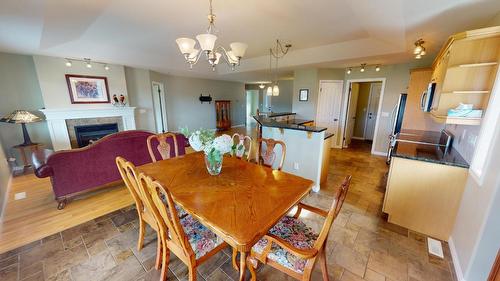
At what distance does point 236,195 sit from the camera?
4.53ft

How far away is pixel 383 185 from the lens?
3.24 meters

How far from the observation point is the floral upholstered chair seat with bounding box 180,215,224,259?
1.30m

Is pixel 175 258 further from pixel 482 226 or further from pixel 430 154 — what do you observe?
pixel 430 154

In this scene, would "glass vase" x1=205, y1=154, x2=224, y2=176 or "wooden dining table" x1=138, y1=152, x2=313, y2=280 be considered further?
"glass vase" x1=205, y1=154, x2=224, y2=176

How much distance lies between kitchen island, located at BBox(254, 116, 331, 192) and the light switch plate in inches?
51.6

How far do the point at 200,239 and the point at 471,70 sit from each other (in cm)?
287

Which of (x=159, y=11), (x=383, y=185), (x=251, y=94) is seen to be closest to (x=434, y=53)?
(x=383, y=185)

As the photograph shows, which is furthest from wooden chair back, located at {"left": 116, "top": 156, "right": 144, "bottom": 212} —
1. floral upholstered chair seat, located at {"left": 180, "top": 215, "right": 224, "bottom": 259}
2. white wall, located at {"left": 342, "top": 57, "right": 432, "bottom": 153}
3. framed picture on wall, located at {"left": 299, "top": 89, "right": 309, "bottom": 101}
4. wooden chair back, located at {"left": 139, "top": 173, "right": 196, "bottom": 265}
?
white wall, located at {"left": 342, "top": 57, "right": 432, "bottom": 153}

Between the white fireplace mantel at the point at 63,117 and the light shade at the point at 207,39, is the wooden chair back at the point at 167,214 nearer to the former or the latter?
the light shade at the point at 207,39

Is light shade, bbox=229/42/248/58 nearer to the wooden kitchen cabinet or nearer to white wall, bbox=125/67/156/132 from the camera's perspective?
the wooden kitchen cabinet

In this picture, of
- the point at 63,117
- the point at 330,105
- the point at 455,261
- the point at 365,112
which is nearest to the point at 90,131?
the point at 63,117

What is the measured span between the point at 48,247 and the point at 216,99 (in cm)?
723

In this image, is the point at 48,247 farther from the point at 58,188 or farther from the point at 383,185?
the point at 383,185

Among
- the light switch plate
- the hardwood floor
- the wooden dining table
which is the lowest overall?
the light switch plate
